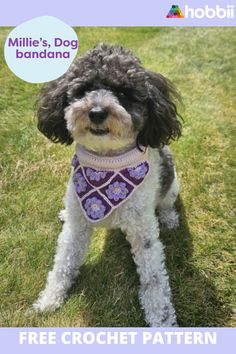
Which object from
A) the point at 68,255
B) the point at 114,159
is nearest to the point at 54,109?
the point at 114,159

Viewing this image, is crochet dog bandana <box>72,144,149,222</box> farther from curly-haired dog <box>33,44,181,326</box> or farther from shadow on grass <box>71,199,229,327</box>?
shadow on grass <box>71,199,229,327</box>

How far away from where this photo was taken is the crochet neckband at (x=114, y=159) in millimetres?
3229

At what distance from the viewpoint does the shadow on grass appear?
11.0 ft

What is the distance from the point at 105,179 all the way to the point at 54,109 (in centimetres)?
52

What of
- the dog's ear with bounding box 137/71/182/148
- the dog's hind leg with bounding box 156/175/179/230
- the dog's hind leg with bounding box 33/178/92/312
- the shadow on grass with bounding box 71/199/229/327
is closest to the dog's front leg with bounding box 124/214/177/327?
the shadow on grass with bounding box 71/199/229/327

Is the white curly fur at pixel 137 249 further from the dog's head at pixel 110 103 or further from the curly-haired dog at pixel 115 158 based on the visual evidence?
the dog's head at pixel 110 103

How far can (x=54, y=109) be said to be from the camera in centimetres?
325

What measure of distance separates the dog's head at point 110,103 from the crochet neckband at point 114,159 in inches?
2.6

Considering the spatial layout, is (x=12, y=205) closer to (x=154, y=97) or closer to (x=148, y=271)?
(x=148, y=271)

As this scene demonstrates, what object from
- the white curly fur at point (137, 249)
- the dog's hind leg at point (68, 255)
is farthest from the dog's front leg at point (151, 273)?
the dog's hind leg at point (68, 255)

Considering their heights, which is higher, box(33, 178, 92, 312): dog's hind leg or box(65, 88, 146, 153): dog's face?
box(65, 88, 146, 153): dog's face

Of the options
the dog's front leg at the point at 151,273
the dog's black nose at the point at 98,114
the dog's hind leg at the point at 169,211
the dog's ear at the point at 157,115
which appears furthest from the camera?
the dog's hind leg at the point at 169,211

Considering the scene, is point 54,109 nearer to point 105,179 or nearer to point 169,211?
point 105,179

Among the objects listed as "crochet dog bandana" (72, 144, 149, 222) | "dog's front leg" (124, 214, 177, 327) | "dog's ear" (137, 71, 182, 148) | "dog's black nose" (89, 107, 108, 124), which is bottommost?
"dog's front leg" (124, 214, 177, 327)
